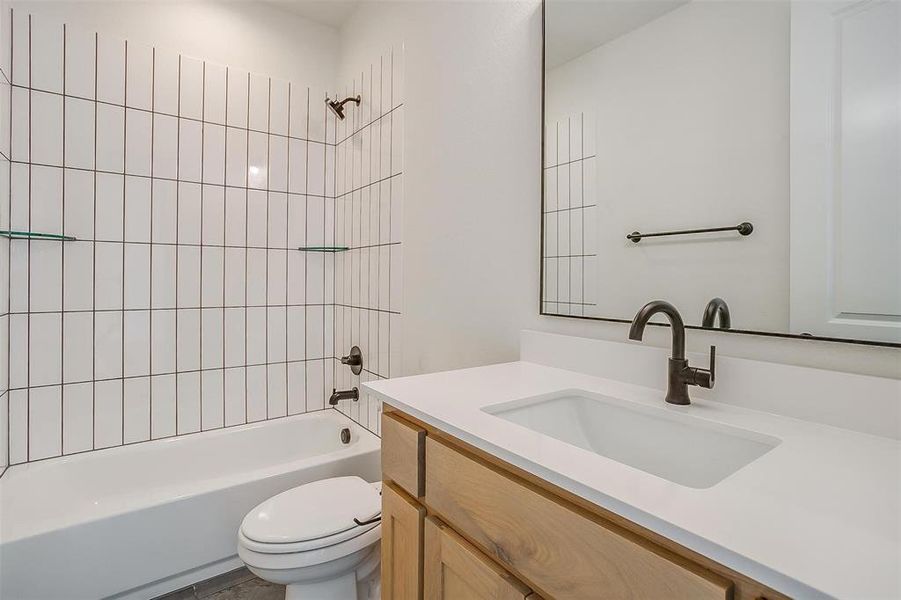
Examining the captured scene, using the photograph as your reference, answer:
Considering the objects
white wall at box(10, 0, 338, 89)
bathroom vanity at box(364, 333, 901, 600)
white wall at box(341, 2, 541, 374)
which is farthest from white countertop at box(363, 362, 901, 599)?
white wall at box(10, 0, 338, 89)

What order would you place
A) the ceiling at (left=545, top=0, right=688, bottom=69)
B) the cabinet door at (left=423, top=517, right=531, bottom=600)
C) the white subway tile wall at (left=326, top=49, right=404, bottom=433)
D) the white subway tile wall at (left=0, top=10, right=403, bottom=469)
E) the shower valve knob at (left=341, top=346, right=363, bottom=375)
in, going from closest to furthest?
the cabinet door at (left=423, top=517, right=531, bottom=600) → the ceiling at (left=545, top=0, right=688, bottom=69) → the white subway tile wall at (left=0, top=10, right=403, bottom=469) → the white subway tile wall at (left=326, top=49, right=404, bottom=433) → the shower valve knob at (left=341, top=346, right=363, bottom=375)

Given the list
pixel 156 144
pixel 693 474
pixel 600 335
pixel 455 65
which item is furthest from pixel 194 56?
pixel 693 474

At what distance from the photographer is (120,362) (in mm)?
1979

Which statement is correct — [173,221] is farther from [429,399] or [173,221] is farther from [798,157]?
[798,157]

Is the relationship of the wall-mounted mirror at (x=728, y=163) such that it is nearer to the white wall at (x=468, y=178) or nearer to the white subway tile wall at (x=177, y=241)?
the white wall at (x=468, y=178)

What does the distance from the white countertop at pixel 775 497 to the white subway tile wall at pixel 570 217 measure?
1.41ft

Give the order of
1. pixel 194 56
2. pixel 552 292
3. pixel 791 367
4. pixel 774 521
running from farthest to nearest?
pixel 194 56 < pixel 552 292 < pixel 791 367 < pixel 774 521

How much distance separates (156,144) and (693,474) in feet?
7.89

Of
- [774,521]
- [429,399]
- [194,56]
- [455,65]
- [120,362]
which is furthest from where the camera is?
[194,56]

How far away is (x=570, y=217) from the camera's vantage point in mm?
1235

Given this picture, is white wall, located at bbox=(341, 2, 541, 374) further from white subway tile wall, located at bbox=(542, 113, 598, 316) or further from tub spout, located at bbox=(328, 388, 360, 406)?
tub spout, located at bbox=(328, 388, 360, 406)

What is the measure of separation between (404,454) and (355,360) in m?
1.36

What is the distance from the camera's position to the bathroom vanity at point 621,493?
0.43 m

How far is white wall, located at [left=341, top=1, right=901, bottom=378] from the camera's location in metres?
1.33
